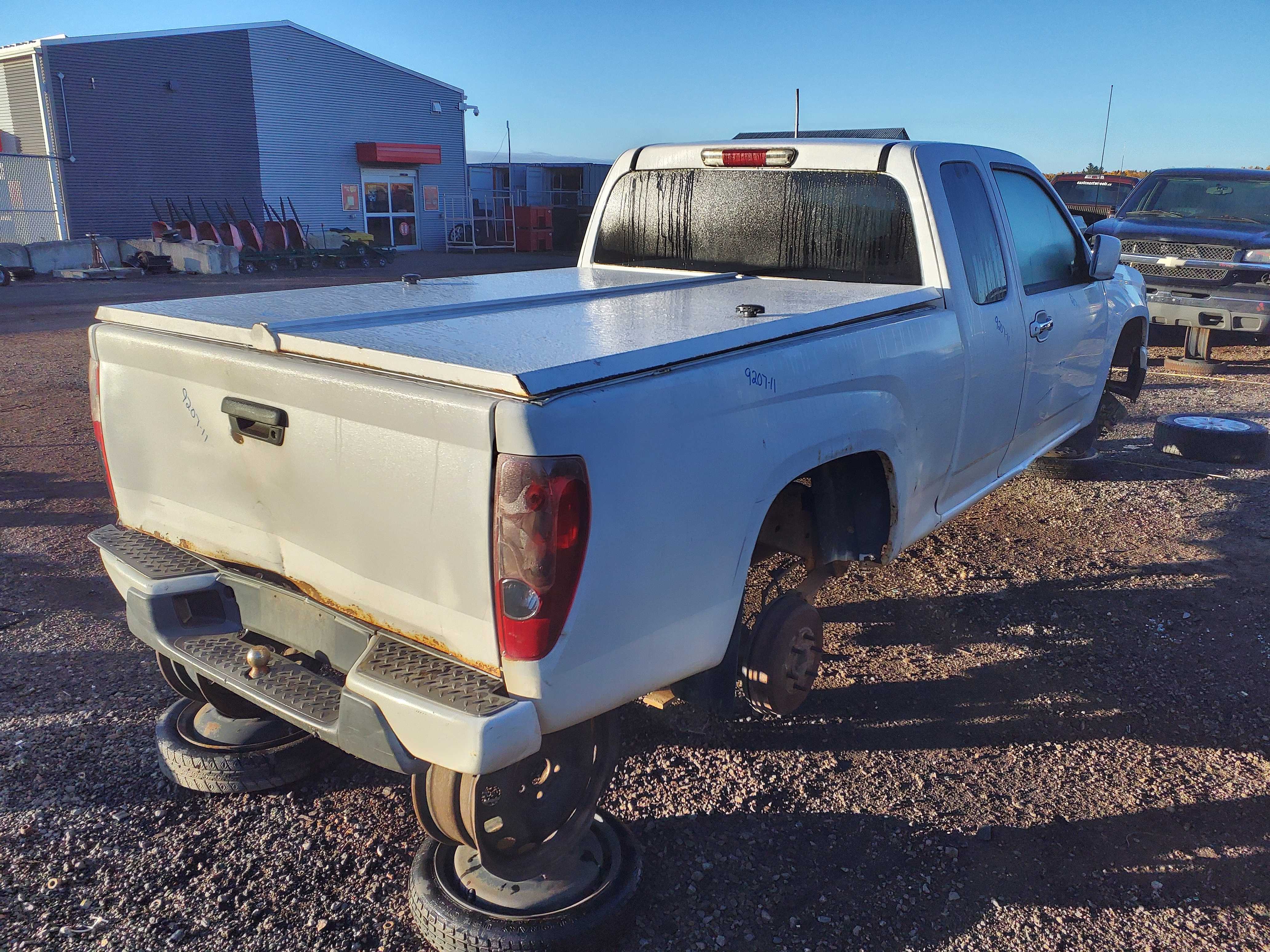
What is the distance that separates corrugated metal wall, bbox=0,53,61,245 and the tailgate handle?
24.6 meters

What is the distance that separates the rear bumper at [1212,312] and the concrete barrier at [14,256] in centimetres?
2330

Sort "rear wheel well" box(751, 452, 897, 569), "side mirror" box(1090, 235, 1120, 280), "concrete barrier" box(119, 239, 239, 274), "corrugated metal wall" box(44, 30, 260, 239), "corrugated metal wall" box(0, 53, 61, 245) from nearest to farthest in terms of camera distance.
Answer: "rear wheel well" box(751, 452, 897, 569)
"side mirror" box(1090, 235, 1120, 280)
"concrete barrier" box(119, 239, 239, 274)
"corrugated metal wall" box(0, 53, 61, 245)
"corrugated metal wall" box(44, 30, 260, 239)

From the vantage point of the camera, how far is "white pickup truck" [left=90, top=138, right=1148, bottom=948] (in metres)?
2.10

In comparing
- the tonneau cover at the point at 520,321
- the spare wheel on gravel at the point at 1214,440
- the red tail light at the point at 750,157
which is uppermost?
the red tail light at the point at 750,157

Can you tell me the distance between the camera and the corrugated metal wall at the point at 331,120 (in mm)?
28844

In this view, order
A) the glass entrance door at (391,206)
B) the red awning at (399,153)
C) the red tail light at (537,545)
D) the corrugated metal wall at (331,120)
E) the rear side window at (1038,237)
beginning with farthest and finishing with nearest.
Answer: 1. the glass entrance door at (391,206)
2. the red awning at (399,153)
3. the corrugated metal wall at (331,120)
4. the rear side window at (1038,237)
5. the red tail light at (537,545)

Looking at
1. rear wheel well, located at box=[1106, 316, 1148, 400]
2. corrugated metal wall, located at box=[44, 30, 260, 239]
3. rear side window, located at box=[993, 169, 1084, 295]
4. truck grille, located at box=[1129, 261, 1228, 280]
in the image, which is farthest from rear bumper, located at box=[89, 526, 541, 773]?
corrugated metal wall, located at box=[44, 30, 260, 239]

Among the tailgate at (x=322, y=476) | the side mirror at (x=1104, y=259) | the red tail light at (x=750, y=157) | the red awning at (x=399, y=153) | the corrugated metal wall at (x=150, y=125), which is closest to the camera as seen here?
the tailgate at (x=322, y=476)

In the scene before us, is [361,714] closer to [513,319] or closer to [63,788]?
[513,319]

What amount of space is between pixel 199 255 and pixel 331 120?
9.87m

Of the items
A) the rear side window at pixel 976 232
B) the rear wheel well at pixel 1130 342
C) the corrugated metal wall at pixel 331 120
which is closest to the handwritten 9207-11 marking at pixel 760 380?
the rear side window at pixel 976 232

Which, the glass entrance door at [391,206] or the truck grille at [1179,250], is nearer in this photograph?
the truck grille at [1179,250]

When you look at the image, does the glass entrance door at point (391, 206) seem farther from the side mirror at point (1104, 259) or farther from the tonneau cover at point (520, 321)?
the tonneau cover at point (520, 321)

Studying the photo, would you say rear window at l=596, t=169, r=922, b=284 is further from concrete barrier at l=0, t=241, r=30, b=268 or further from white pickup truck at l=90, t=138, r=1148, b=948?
concrete barrier at l=0, t=241, r=30, b=268
